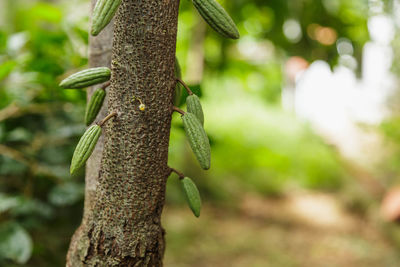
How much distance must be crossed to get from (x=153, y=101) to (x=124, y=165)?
9cm

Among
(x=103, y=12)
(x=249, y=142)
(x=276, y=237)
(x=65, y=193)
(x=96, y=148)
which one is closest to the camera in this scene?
(x=103, y=12)

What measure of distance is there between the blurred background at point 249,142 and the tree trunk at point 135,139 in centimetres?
24

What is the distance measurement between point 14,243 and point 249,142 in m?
4.14

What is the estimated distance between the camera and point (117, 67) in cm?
51

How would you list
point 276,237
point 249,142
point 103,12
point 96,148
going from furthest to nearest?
point 249,142 → point 276,237 → point 96,148 → point 103,12

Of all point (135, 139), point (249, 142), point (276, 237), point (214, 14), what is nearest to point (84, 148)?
point (135, 139)

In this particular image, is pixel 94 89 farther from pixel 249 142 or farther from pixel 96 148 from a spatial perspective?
pixel 249 142

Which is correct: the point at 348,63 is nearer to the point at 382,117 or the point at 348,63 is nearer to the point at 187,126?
the point at 187,126

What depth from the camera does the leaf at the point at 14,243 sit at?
95 centimetres

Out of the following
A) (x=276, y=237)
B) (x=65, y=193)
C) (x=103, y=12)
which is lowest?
(x=276, y=237)

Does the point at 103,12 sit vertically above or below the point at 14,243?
above

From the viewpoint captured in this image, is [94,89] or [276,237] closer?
[94,89]

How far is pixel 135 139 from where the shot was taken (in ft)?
1.68

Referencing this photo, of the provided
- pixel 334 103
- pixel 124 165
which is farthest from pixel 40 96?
pixel 334 103
